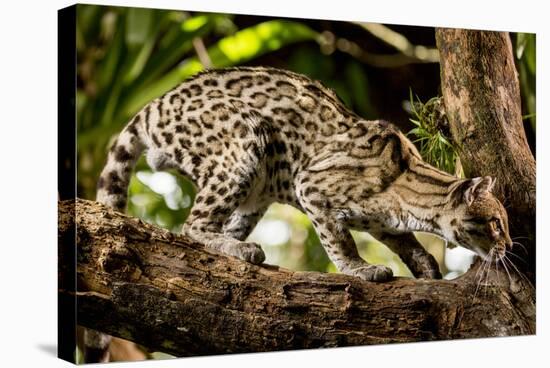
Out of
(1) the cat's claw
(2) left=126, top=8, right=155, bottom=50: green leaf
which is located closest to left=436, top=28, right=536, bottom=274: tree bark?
(1) the cat's claw

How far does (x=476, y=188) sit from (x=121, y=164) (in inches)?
89.0

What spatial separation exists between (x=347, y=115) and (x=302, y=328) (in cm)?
144

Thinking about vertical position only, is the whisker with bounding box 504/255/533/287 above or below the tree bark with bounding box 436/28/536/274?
below

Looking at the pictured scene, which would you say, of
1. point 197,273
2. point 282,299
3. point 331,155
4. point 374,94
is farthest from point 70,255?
point 374,94

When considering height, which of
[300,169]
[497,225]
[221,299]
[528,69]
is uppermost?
[528,69]

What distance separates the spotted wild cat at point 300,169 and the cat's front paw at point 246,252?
0.01 m

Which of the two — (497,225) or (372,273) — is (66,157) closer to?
(372,273)

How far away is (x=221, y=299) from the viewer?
5410mm

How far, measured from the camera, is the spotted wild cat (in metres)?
5.71

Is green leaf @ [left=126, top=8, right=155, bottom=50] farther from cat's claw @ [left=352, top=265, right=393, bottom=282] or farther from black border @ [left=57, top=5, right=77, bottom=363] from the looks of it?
cat's claw @ [left=352, top=265, right=393, bottom=282]

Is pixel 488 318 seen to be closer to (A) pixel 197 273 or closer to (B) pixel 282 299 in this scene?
(B) pixel 282 299

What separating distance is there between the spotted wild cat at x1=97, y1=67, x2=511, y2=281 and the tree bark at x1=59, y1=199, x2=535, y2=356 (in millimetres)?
199

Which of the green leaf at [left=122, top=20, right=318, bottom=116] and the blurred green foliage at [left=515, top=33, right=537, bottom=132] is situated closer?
the green leaf at [left=122, top=20, right=318, bottom=116]

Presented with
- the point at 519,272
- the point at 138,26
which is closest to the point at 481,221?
the point at 519,272
